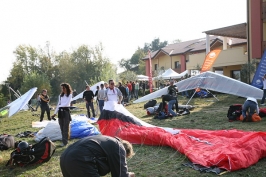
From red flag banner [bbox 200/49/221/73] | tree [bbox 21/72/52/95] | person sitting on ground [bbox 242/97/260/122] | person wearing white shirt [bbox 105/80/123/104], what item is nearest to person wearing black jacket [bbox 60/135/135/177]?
person wearing white shirt [bbox 105/80/123/104]

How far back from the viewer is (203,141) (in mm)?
5645

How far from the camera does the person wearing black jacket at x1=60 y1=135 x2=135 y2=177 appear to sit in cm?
253

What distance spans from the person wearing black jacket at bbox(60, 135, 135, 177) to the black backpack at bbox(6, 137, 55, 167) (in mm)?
2970

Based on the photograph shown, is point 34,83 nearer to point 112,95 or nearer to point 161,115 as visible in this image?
point 161,115

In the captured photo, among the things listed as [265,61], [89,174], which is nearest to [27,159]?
[89,174]

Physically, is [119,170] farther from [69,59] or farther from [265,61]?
[69,59]

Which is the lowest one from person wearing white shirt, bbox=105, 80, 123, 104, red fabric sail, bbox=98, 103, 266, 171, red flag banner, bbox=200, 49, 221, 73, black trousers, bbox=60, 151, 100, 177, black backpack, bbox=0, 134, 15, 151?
black backpack, bbox=0, 134, 15, 151

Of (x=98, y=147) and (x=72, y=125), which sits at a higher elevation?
(x=98, y=147)

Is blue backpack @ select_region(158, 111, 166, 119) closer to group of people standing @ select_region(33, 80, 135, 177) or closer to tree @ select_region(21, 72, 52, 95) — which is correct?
group of people standing @ select_region(33, 80, 135, 177)

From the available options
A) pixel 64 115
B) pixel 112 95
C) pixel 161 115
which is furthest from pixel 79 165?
pixel 161 115

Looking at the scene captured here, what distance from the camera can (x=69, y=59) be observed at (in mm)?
44750

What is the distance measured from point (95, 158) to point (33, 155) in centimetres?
324

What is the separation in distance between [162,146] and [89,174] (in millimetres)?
3686

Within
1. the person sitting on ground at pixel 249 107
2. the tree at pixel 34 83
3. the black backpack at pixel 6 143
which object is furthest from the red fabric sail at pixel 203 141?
the tree at pixel 34 83
